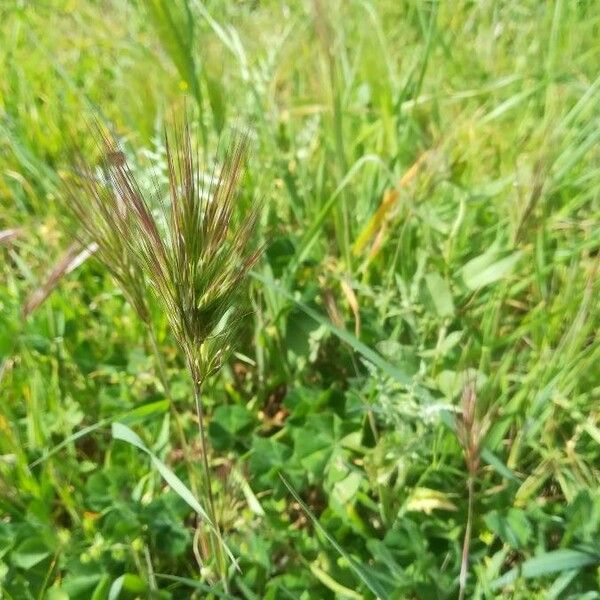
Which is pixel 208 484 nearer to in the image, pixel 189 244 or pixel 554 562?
pixel 189 244

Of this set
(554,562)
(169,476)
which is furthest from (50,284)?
(554,562)

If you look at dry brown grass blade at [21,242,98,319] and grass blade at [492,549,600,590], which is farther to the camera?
dry brown grass blade at [21,242,98,319]

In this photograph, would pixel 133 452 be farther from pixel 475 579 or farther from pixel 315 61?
pixel 315 61

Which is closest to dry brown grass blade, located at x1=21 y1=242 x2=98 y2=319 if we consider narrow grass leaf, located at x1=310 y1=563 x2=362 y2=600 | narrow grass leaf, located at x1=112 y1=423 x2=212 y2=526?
narrow grass leaf, located at x1=112 y1=423 x2=212 y2=526

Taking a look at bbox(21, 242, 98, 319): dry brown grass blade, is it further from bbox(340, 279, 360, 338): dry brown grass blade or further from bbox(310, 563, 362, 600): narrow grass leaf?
bbox(310, 563, 362, 600): narrow grass leaf

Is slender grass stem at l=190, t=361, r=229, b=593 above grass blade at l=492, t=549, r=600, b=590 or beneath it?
above

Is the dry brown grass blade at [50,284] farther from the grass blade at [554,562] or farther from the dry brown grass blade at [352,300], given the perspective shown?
the grass blade at [554,562]

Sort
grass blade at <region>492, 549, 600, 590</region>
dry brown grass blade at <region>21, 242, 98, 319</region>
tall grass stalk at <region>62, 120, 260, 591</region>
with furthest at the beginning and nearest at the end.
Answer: dry brown grass blade at <region>21, 242, 98, 319</region>, grass blade at <region>492, 549, 600, 590</region>, tall grass stalk at <region>62, 120, 260, 591</region>

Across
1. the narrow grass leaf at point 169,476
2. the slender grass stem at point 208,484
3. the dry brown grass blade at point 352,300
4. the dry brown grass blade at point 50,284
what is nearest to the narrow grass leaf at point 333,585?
the slender grass stem at point 208,484
